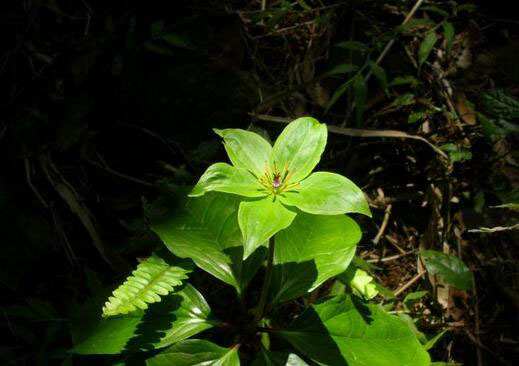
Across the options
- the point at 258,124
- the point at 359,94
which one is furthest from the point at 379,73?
the point at 258,124

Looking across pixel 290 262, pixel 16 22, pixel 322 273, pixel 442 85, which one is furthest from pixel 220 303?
pixel 16 22

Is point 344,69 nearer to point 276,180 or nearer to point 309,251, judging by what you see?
point 309,251

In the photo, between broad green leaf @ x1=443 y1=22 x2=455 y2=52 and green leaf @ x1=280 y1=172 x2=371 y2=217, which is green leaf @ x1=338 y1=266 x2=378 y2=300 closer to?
green leaf @ x1=280 y1=172 x2=371 y2=217

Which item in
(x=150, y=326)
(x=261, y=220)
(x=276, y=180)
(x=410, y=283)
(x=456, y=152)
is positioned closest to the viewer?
(x=261, y=220)

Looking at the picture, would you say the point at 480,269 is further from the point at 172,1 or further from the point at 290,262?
the point at 172,1

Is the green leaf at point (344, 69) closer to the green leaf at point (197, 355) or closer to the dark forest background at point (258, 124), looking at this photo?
the dark forest background at point (258, 124)
